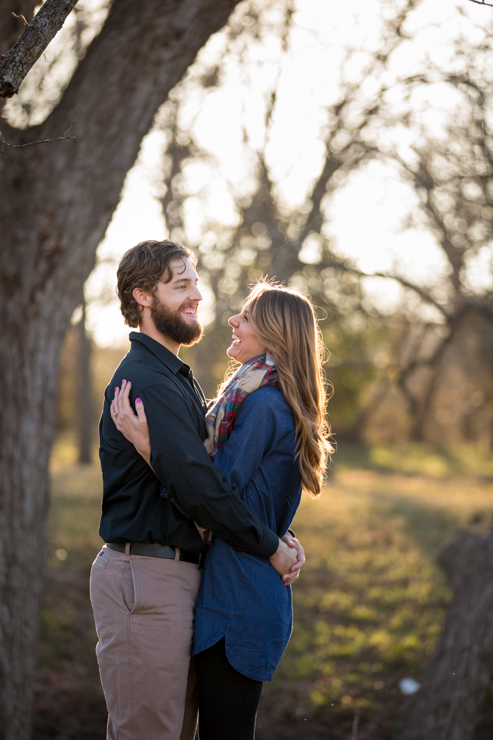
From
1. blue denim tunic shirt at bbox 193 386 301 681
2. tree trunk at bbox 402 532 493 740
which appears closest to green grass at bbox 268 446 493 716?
tree trunk at bbox 402 532 493 740

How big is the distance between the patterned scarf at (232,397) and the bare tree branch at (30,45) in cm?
125

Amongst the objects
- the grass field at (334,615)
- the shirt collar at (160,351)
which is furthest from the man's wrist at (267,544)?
the grass field at (334,615)

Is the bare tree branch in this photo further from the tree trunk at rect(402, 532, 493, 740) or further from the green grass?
the green grass

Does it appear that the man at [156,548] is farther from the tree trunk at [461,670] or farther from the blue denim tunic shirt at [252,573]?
the tree trunk at [461,670]

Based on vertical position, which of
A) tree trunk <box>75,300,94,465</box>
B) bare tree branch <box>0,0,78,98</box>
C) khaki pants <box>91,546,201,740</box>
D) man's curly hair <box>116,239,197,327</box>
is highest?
bare tree branch <box>0,0,78,98</box>

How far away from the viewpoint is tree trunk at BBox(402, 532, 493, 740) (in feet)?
15.1

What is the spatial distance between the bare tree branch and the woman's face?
121 cm

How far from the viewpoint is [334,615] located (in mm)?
8359

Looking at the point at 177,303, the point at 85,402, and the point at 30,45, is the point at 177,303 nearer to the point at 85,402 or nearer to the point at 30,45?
the point at 30,45

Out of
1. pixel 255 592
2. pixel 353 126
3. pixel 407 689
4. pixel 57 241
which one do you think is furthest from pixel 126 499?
pixel 353 126

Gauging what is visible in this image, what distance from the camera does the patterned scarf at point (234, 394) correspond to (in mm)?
2559

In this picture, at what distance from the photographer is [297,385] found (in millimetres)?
2658

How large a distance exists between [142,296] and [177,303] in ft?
0.47

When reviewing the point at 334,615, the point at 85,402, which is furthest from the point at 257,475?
the point at 85,402
